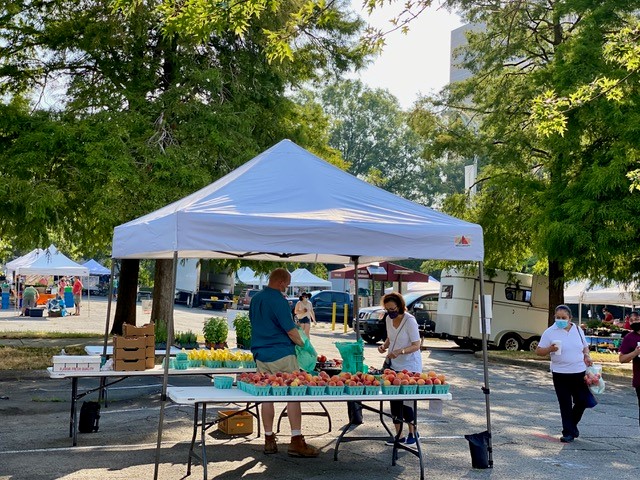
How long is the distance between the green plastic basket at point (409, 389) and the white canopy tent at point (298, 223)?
3.05ft

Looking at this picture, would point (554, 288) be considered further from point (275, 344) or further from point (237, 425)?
point (275, 344)

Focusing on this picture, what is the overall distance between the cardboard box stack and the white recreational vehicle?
19.4 meters

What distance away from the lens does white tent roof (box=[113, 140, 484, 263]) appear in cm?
854

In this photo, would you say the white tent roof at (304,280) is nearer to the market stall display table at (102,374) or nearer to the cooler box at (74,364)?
the market stall display table at (102,374)

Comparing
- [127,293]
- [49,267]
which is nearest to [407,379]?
[127,293]

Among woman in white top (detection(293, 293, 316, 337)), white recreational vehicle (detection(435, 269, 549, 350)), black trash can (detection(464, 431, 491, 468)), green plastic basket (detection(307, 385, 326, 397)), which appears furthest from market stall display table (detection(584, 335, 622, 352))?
green plastic basket (detection(307, 385, 326, 397))

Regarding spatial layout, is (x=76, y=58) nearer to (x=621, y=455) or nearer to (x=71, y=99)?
(x=71, y=99)

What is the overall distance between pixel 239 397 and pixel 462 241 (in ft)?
Result: 9.10

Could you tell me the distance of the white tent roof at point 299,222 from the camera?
854cm

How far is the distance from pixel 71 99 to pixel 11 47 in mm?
1782

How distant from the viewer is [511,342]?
30250 mm

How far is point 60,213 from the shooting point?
20172mm

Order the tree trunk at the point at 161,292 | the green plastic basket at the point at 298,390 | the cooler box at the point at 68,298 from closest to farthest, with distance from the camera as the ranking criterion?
the green plastic basket at the point at 298,390, the tree trunk at the point at 161,292, the cooler box at the point at 68,298

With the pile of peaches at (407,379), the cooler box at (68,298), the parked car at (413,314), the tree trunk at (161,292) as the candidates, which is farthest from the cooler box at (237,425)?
the cooler box at (68,298)
